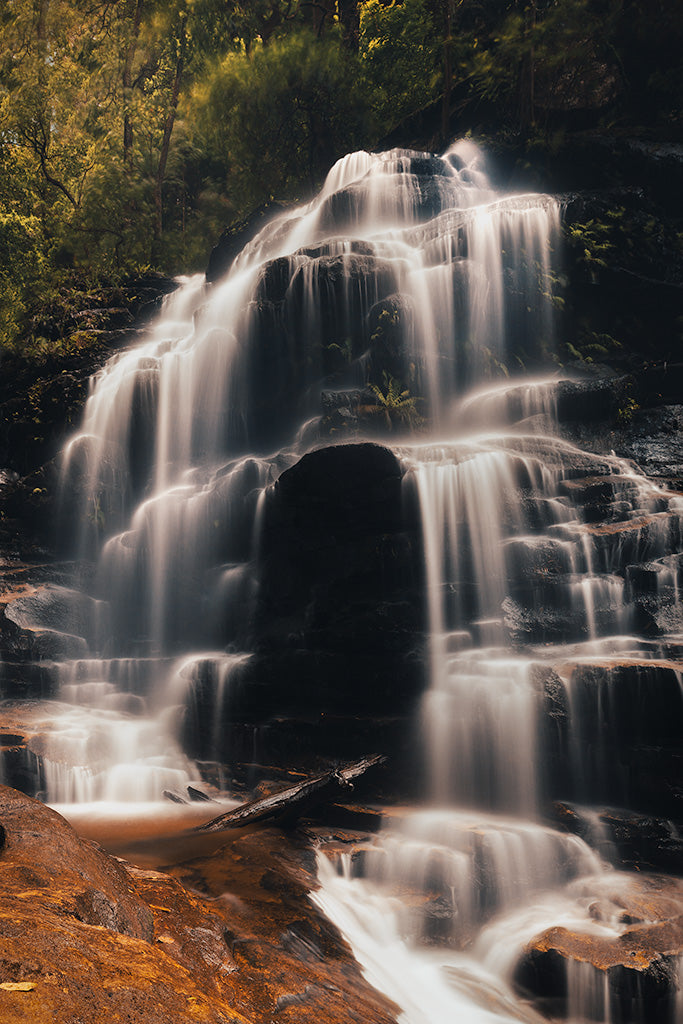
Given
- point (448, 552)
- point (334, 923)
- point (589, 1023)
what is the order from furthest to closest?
point (448, 552), point (334, 923), point (589, 1023)

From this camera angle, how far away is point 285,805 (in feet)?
25.3

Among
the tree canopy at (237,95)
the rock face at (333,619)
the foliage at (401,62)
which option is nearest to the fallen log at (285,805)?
the rock face at (333,619)

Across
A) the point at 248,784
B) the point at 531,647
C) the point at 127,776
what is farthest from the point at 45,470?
the point at 531,647

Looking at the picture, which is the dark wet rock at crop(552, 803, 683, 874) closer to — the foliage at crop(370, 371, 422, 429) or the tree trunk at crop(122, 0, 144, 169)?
the foliage at crop(370, 371, 422, 429)

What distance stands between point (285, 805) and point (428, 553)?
15.7ft

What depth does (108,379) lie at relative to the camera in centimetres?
1809

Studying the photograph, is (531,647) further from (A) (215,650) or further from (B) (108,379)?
(B) (108,379)

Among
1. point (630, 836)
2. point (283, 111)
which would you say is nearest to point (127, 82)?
point (283, 111)

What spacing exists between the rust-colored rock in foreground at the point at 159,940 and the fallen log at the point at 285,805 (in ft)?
3.13

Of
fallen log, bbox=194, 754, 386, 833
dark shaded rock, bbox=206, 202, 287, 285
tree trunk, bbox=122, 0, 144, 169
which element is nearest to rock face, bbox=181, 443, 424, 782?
fallen log, bbox=194, 754, 386, 833

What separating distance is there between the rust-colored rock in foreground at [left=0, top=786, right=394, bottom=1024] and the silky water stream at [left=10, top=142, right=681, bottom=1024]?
0.66 m

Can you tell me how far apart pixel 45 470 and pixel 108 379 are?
120 inches

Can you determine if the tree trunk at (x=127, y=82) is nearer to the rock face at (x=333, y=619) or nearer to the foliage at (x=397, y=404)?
the foliage at (x=397, y=404)

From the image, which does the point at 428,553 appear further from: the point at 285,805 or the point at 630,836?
the point at 630,836
